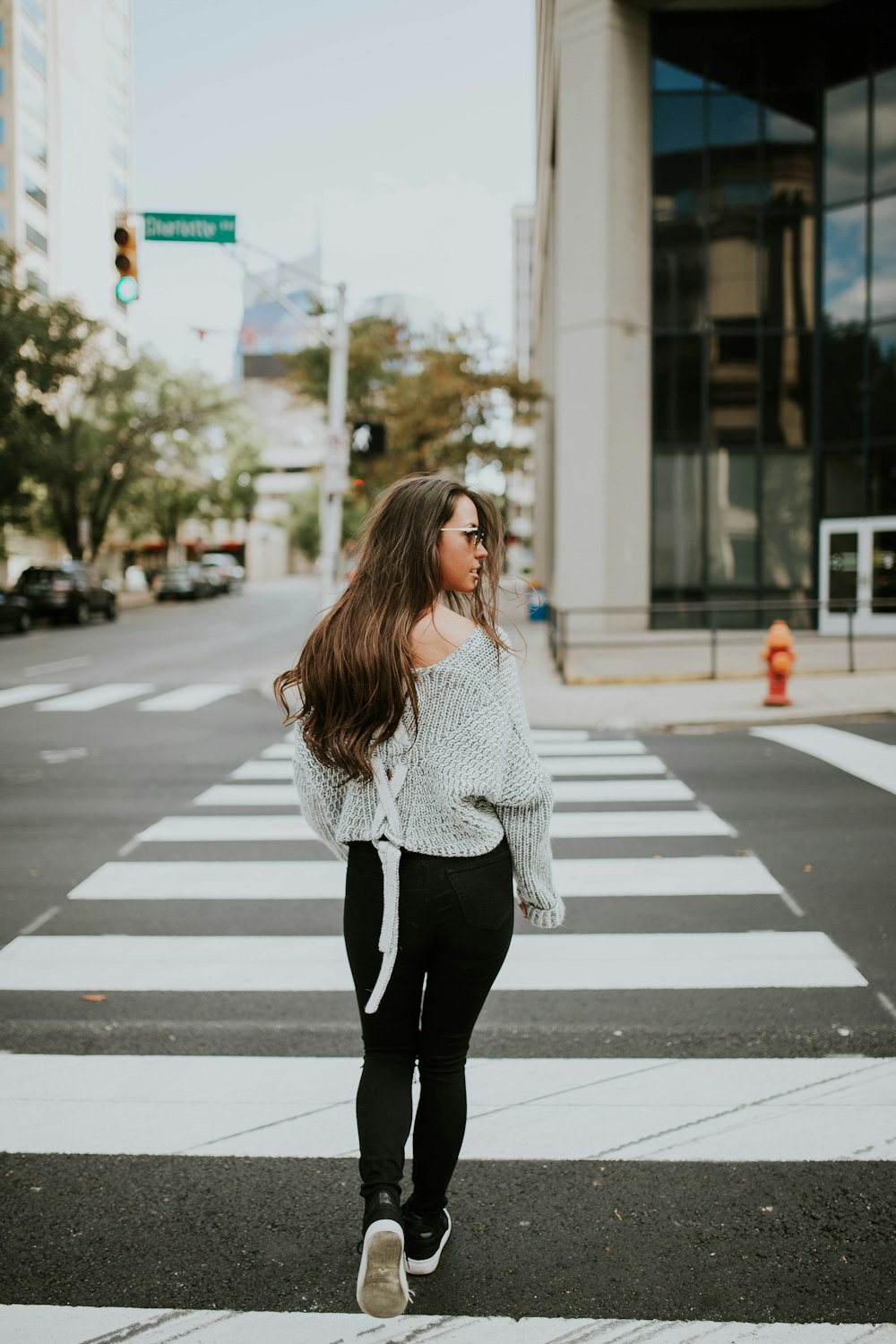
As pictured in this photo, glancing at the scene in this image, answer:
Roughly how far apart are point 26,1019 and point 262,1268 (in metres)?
2.05

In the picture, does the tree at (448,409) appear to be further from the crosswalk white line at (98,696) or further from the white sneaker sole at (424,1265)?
the white sneaker sole at (424,1265)

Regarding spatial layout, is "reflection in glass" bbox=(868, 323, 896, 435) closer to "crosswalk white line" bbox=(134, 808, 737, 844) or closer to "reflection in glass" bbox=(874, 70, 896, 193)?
"reflection in glass" bbox=(874, 70, 896, 193)

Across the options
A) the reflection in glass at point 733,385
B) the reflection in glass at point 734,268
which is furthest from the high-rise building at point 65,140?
the reflection in glass at point 733,385

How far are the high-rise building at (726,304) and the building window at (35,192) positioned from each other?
47783mm

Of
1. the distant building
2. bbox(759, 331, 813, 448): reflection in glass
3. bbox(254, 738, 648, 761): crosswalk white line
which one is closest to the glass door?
bbox(759, 331, 813, 448): reflection in glass

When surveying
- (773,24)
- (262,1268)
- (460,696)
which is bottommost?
(262,1268)

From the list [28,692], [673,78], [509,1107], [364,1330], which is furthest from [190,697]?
[673,78]

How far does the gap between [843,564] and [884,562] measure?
85cm

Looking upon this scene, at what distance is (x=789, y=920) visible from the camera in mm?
5570

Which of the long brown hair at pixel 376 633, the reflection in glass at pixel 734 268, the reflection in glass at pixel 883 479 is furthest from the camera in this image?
the reflection in glass at pixel 734 268

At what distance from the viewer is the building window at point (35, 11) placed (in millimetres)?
62875

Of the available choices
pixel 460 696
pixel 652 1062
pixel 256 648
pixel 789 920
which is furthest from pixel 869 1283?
pixel 256 648

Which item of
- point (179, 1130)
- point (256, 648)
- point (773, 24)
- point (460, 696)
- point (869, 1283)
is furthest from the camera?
point (256, 648)

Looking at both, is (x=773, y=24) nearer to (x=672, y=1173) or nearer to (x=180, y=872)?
(x=180, y=872)
